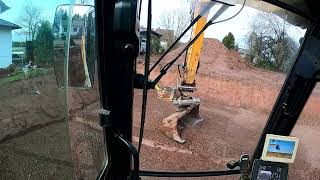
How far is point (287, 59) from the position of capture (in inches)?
88.2

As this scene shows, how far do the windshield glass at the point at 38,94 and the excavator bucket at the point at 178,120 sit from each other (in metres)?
4.73

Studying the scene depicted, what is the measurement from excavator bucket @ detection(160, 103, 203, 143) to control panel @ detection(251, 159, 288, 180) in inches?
159

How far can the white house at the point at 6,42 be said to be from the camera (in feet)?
3.71

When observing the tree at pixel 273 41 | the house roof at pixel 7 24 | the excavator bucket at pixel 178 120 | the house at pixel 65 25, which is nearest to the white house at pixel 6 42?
the house roof at pixel 7 24

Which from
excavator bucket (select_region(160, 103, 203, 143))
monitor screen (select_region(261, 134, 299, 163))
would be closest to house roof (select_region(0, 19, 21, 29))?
monitor screen (select_region(261, 134, 299, 163))

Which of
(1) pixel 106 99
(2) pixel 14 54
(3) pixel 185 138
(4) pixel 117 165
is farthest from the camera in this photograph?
(3) pixel 185 138

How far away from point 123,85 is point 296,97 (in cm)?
106

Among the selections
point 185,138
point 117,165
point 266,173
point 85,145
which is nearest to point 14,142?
point 85,145

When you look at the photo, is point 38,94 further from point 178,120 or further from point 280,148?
point 178,120

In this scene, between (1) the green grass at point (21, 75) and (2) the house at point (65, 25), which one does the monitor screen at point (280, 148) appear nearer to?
(2) the house at point (65, 25)

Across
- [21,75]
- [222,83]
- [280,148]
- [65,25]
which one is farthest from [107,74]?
[222,83]

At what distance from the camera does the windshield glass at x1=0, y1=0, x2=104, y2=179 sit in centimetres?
116

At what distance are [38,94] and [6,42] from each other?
0.20 meters

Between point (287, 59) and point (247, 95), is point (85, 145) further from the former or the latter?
point (247, 95)
